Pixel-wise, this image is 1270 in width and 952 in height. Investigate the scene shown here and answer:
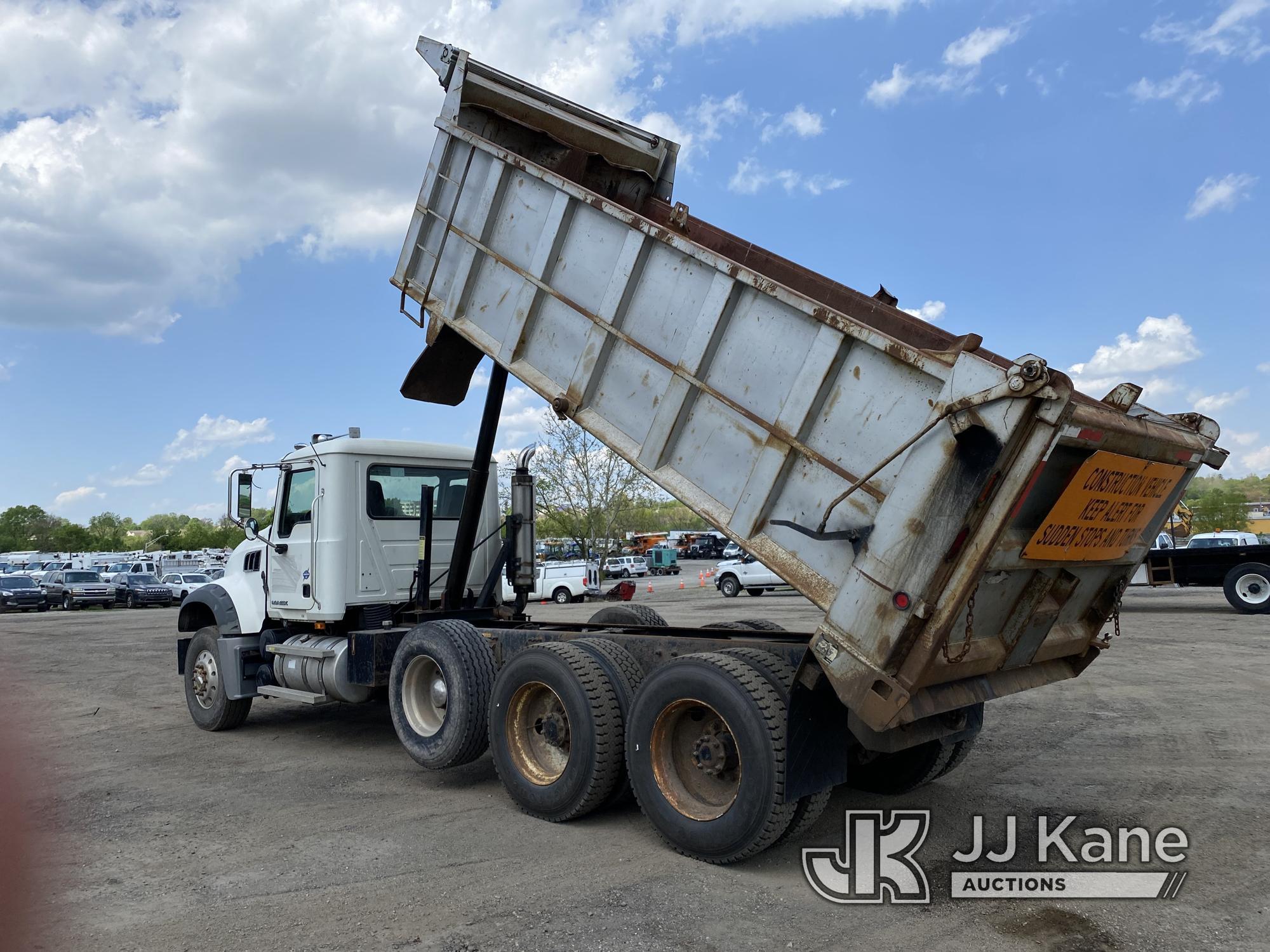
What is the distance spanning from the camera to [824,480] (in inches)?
184

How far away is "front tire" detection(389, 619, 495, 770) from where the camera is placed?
6453mm

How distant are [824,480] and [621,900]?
2.35 metres

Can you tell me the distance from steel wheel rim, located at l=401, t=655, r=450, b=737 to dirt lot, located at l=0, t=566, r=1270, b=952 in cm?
45

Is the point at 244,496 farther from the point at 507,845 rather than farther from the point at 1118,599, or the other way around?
the point at 1118,599

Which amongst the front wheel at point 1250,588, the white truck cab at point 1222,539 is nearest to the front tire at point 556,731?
the front wheel at point 1250,588

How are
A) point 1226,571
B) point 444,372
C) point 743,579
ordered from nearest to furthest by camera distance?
point 444,372 < point 1226,571 < point 743,579

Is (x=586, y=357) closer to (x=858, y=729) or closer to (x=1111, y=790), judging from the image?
(x=858, y=729)

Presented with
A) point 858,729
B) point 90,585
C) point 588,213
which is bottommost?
point 90,585

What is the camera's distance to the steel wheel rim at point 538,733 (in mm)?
5906

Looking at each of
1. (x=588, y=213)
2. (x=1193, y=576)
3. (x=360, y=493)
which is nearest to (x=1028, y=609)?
(x=588, y=213)

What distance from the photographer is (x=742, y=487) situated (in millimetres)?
5039

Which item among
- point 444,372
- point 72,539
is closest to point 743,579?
point 444,372

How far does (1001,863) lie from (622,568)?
163ft

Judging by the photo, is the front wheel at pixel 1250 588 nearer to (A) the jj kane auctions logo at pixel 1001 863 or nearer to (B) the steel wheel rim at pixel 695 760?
(A) the jj kane auctions logo at pixel 1001 863
